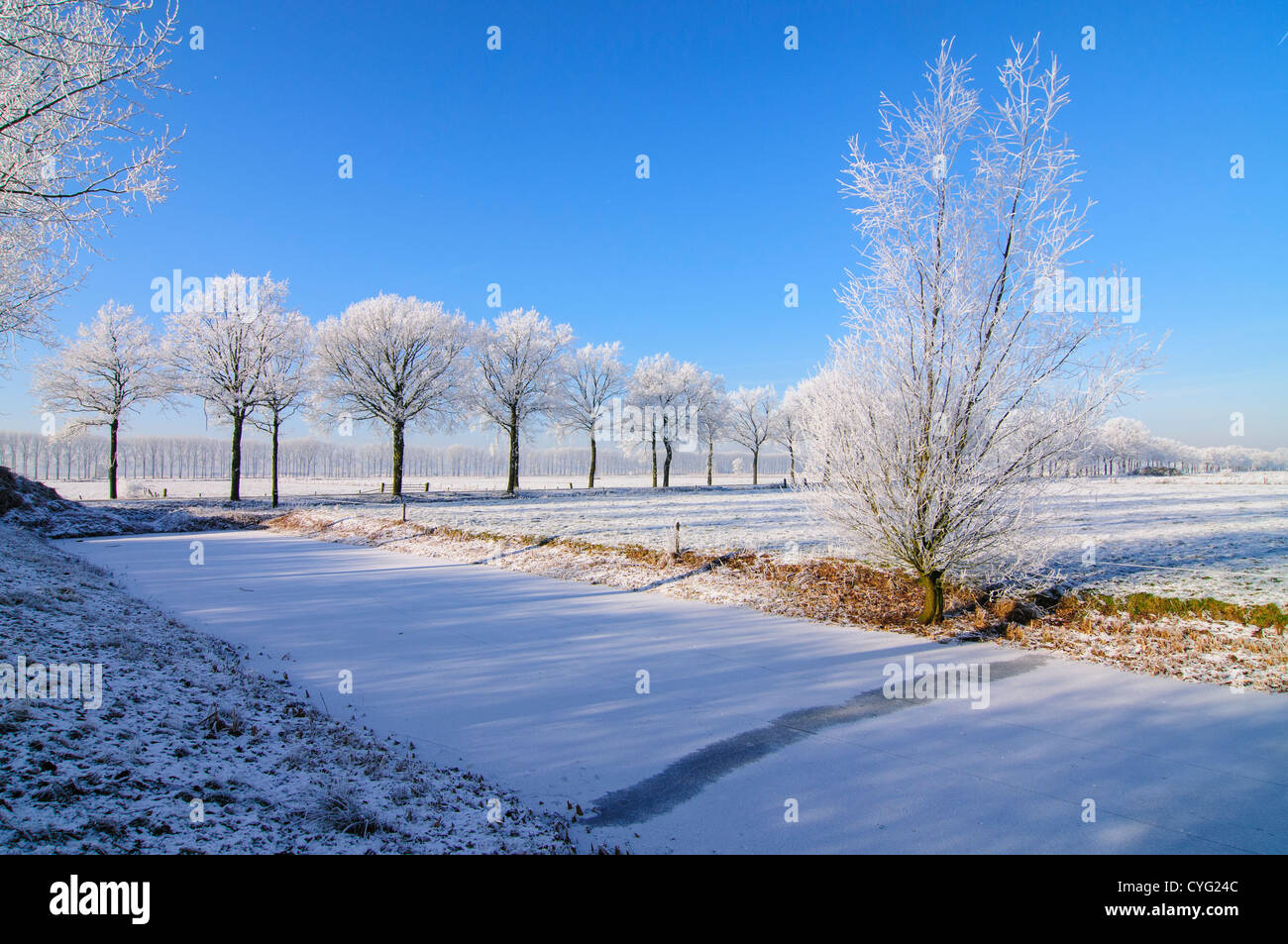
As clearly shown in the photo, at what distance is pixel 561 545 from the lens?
1966 cm

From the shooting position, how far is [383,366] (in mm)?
38531

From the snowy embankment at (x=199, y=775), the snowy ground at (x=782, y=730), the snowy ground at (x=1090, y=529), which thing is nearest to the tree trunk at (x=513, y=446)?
the snowy ground at (x=1090, y=529)

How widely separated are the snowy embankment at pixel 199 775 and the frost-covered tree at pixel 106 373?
138 ft

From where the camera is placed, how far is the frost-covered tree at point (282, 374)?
35.5 meters

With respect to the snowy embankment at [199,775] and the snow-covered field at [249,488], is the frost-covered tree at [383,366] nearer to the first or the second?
the snow-covered field at [249,488]

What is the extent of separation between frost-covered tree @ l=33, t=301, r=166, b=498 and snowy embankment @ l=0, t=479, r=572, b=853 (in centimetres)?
4199

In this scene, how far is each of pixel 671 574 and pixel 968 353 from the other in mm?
8762

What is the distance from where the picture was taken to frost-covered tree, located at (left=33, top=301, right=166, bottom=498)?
3769 cm

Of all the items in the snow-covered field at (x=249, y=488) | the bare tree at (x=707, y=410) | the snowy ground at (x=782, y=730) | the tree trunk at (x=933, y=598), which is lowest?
the snowy ground at (x=782, y=730)

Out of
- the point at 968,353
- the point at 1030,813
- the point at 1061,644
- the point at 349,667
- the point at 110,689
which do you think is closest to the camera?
the point at 1030,813

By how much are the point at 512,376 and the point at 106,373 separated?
26255 mm

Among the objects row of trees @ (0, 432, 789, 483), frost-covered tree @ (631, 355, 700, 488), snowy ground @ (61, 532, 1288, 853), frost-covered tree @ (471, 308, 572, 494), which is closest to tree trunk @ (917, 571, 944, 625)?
snowy ground @ (61, 532, 1288, 853)
